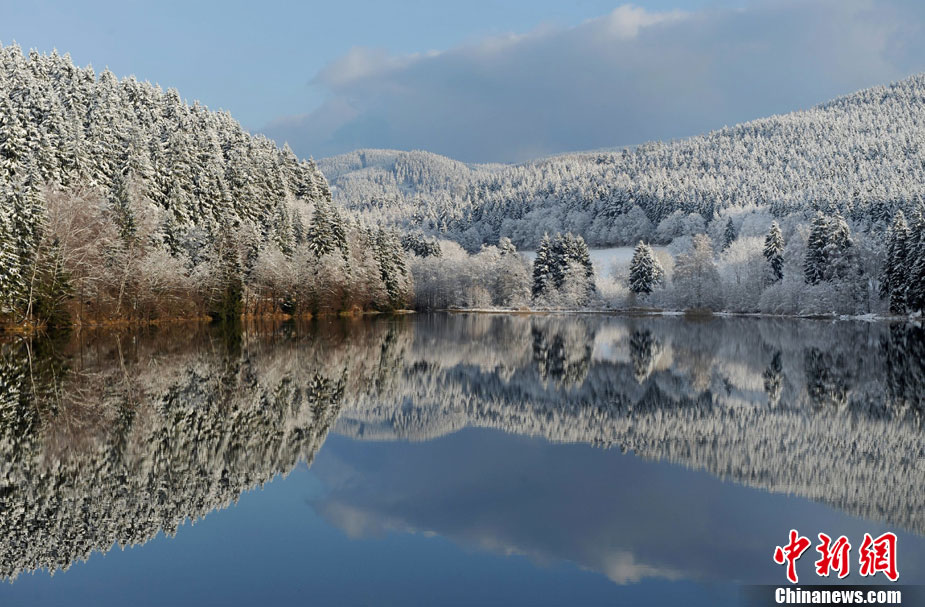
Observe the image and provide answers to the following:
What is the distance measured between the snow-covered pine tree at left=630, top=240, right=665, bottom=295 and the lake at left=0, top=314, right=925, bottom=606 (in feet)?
237

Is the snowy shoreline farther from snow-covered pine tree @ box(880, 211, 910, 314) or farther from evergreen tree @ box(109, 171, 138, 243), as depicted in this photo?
evergreen tree @ box(109, 171, 138, 243)

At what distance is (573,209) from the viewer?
166 meters

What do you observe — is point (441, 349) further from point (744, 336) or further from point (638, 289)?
point (638, 289)

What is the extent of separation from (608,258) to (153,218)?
89029 millimetres

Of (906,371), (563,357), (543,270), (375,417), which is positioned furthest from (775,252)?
(375,417)

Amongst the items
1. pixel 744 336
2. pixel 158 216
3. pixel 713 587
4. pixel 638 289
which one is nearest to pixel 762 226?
pixel 638 289

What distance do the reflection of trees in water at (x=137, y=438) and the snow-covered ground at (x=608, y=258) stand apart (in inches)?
3589

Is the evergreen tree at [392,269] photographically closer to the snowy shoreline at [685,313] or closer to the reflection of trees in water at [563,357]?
the snowy shoreline at [685,313]

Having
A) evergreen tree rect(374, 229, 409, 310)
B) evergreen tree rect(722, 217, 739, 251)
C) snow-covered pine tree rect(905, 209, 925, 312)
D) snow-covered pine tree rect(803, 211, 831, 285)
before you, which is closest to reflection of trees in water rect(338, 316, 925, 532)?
snow-covered pine tree rect(905, 209, 925, 312)

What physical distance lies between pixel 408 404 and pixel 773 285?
71.4 meters

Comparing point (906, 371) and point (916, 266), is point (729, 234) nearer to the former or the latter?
point (916, 266)

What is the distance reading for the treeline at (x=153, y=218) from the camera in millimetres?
40631

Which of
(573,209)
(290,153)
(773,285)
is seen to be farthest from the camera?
(573,209)

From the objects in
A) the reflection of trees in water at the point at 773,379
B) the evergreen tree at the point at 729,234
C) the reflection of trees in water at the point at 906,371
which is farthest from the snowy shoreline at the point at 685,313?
the reflection of trees in water at the point at 773,379
